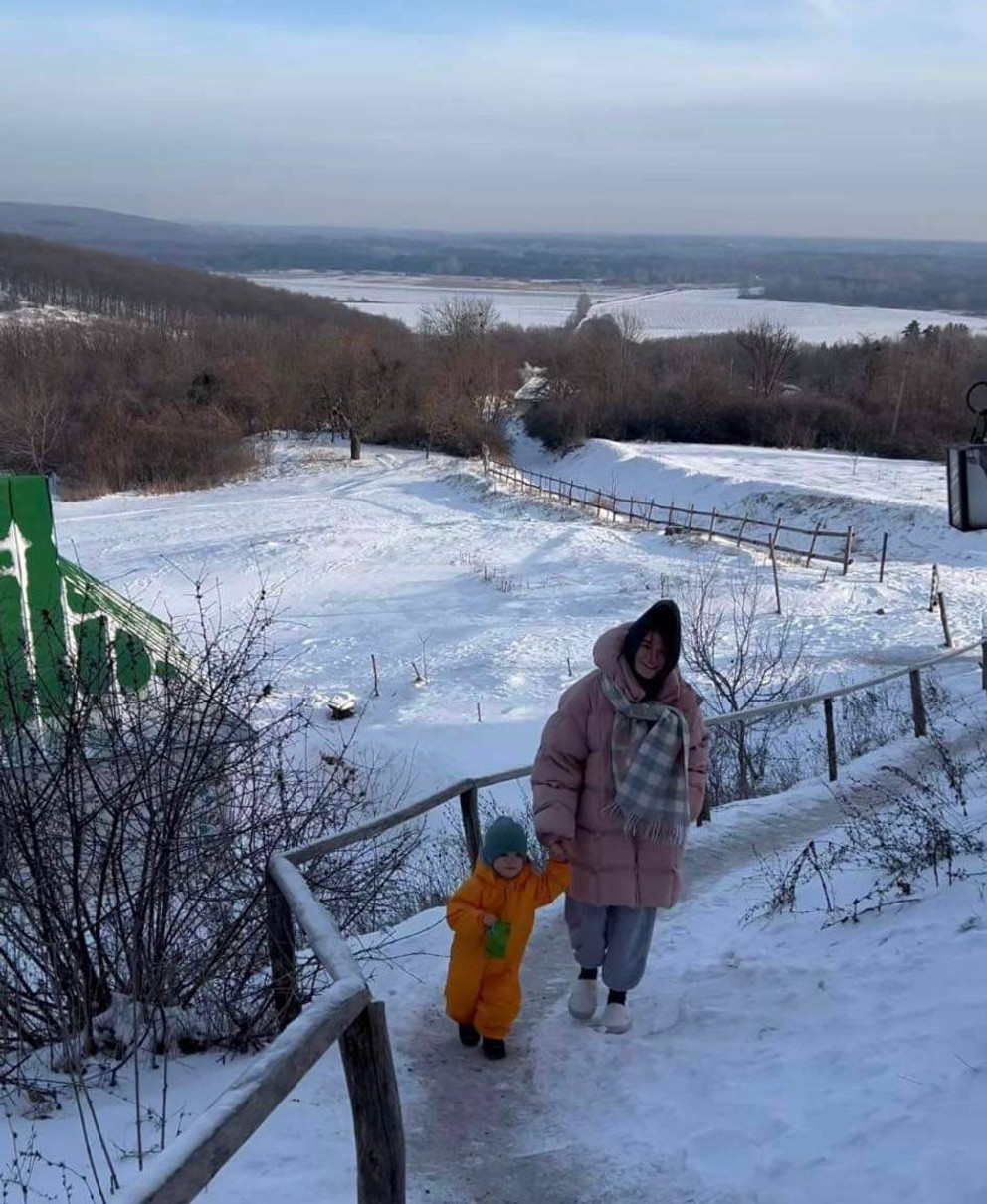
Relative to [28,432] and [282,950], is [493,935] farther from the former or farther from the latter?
[28,432]

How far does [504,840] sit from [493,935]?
15.5 inches

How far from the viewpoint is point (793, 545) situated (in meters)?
42.6

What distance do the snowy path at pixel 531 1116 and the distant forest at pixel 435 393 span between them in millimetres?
53252

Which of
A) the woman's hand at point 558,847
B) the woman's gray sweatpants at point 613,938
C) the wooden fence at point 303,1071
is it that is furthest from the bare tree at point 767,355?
the wooden fence at point 303,1071

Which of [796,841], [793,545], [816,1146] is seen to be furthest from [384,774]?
[793,545]

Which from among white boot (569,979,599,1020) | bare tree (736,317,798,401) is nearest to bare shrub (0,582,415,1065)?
white boot (569,979,599,1020)

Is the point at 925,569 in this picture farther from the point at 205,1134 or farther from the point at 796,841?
the point at 205,1134

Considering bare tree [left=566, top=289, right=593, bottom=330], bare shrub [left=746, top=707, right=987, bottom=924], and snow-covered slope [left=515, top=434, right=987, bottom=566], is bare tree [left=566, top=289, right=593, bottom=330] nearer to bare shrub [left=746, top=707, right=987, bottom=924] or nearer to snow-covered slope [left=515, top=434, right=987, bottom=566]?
snow-covered slope [left=515, top=434, right=987, bottom=566]

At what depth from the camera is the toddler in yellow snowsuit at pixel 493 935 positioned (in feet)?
15.6

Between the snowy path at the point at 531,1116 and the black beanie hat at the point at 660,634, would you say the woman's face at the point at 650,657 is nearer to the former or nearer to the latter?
the black beanie hat at the point at 660,634

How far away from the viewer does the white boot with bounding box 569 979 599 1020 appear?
5070mm

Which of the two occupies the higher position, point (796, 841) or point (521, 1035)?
point (521, 1035)

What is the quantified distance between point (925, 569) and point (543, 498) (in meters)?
17.9

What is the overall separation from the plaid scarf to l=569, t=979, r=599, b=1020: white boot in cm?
80
